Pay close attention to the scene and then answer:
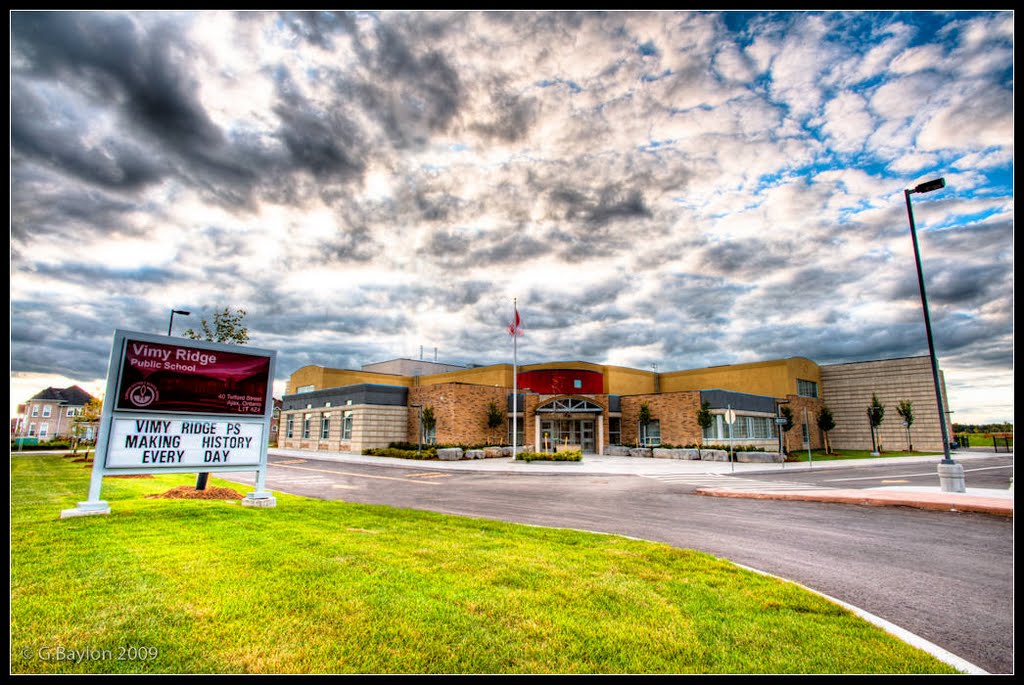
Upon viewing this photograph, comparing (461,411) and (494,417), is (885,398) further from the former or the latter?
(461,411)

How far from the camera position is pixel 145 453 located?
9.78 meters

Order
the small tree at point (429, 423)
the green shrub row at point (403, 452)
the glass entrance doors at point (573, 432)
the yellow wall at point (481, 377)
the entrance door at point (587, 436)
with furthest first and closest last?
1. the yellow wall at point (481, 377)
2. the entrance door at point (587, 436)
3. the glass entrance doors at point (573, 432)
4. the small tree at point (429, 423)
5. the green shrub row at point (403, 452)

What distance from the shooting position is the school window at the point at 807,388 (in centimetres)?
4934

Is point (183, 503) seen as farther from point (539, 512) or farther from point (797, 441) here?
point (797, 441)

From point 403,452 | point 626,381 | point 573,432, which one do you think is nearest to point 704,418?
point 573,432

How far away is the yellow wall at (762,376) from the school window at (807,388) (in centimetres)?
44

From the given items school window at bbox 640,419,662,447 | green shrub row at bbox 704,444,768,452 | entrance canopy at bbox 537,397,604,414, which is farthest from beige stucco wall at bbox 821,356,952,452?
entrance canopy at bbox 537,397,604,414

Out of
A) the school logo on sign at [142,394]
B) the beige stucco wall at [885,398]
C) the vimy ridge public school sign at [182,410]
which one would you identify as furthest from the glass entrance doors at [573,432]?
the school logo on sign at [142,394]

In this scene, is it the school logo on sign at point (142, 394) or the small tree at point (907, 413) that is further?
the small tree at point (907, 413)

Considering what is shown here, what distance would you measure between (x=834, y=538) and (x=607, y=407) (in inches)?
1285

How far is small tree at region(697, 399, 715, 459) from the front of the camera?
118ft

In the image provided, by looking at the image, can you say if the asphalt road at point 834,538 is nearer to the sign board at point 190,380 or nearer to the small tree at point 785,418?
the sign board at point 190,380

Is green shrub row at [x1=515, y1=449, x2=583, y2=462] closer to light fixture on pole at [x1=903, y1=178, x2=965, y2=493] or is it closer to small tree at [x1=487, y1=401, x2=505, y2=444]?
small tree at [x1=487, y1=401, x2=505, y2=444]

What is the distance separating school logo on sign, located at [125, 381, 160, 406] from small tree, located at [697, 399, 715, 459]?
3361cm
